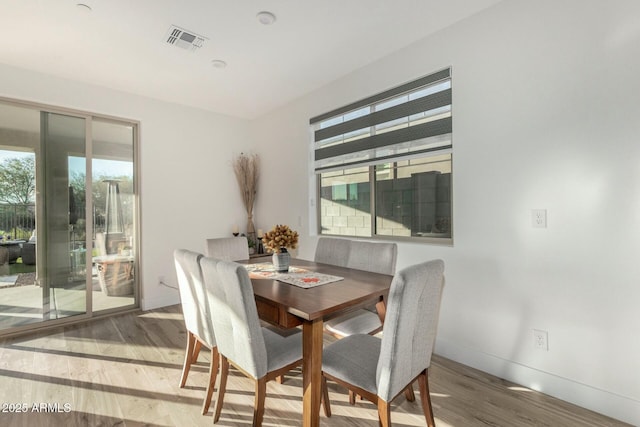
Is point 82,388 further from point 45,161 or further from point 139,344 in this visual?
point 45,161

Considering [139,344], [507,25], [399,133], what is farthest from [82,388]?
[507,25]

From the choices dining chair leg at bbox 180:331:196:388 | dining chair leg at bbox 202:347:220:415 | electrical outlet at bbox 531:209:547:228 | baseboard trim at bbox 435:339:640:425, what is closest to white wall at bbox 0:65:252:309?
dining chair leg at bbox 180:331:196:388

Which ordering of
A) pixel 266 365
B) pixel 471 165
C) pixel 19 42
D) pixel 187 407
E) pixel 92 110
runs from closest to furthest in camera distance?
pixel 266 365 < pixel 187 407 < pixel 471 165 < pixel 19 42 < pixel 92 110

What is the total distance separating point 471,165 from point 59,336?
409 centimetres

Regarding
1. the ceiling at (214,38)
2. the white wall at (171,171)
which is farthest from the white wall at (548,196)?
the white wall at (171,171)

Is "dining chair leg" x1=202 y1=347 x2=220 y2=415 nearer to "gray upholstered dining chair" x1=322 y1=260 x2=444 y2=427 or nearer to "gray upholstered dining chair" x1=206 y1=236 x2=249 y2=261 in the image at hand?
"gray upholstered dining chair" x1=322 y1=260 x2=444 y2=427

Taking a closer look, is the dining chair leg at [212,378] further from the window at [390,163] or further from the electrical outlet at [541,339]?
the electrical outlet at [541,339]

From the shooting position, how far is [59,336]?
116 inches

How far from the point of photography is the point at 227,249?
2820 millimetres

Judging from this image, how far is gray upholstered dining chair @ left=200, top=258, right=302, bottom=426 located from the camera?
1.40 metres

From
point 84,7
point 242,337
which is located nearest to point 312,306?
point 242,337

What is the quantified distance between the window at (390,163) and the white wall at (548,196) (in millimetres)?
161

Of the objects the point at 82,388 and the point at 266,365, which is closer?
the point at 266,365

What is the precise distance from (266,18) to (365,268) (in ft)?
6.70
